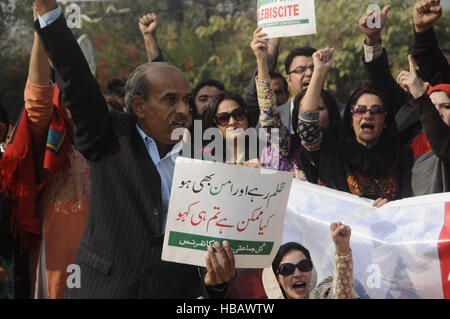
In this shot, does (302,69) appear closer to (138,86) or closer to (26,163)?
(26,163)

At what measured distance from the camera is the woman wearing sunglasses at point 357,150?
3514 millimetres

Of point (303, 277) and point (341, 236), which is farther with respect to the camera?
point (303, 277)

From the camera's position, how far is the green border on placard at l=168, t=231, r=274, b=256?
222 cm

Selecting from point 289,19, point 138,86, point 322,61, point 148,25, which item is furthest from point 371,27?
point 138,86

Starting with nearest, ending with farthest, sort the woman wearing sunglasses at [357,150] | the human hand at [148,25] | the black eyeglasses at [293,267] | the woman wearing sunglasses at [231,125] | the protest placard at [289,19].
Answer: the black eyeglasses at [293,267]
the woman wearing sunglasses at [357,150]
the woman wearing sunglasses at [231,125]
the protest placard at [289,19]
the human hand at [148,25]

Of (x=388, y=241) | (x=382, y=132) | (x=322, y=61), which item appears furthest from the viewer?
(x=382, y=132)

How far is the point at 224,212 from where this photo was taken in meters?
2.29

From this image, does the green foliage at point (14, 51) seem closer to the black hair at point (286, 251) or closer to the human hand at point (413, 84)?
the human hand at point (413, 84)

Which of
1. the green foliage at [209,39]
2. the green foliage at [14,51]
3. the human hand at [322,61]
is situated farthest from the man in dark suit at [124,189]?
the green foliage at [14,51]

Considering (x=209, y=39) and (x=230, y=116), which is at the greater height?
(x=209, y=39)

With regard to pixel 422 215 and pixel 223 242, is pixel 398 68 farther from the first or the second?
pixel 223 242

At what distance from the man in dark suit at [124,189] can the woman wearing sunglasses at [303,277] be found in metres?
0.67

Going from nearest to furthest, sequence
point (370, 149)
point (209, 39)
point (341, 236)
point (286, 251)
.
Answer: point (341, 236), point (286, 251), point (370, 149), point (209, 39)

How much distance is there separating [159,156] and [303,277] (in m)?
1.01
